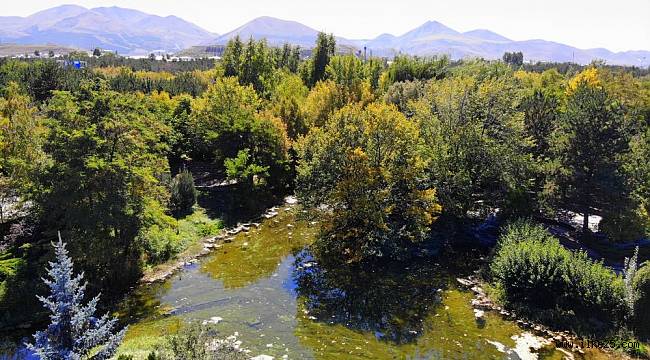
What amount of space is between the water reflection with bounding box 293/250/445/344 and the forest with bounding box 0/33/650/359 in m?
0.36

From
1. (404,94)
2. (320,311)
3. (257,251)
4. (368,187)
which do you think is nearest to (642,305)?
(368,187)

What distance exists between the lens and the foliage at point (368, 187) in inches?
1056

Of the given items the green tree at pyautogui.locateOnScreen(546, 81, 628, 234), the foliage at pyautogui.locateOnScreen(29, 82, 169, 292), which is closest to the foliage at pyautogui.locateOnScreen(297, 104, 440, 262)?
the foliage at pyautogui.locateOnScreen(29, 82, 169, 292)

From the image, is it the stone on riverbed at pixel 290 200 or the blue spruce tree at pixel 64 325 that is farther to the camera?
the stone on riverbed at pixel 290 200

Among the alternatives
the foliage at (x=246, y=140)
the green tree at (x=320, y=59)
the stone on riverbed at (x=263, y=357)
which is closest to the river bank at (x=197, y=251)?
the foliage at (x=246, y=140)

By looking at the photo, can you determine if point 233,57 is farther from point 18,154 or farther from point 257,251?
point 257,251

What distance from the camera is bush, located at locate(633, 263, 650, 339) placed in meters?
20.8

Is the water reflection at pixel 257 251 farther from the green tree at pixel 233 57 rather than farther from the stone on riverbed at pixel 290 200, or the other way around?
the green tree at pixel 233 57

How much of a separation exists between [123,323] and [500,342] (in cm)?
1807

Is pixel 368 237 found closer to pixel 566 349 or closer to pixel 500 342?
pixel 500 342

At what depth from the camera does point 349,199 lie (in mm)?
27141

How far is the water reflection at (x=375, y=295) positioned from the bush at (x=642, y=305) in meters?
9.43

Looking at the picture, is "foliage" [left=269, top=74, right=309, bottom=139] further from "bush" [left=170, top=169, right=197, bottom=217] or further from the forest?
"bush" [left=170, top=169, right=197, bottom=217]

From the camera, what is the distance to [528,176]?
1342 inches
